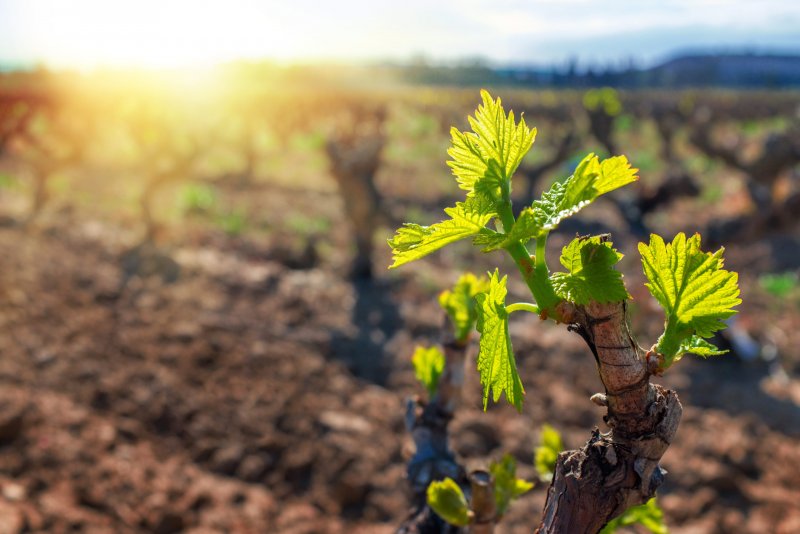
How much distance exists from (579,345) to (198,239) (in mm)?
5311

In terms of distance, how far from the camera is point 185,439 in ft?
15.1

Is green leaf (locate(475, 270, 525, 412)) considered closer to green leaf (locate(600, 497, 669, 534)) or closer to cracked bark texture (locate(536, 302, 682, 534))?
cracked bark texture (locate(536, 302, 682, 534))

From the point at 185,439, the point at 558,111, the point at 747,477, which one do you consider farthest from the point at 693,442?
the point at 558,111

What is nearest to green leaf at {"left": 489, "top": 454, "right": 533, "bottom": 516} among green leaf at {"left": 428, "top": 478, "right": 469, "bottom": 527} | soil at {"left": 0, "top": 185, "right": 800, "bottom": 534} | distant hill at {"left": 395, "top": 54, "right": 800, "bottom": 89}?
green leaf at {"left": 428, "top": 478, "right": 469, "bottom": 527}

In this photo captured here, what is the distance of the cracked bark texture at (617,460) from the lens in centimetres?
122

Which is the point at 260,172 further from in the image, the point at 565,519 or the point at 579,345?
the point at 565,519

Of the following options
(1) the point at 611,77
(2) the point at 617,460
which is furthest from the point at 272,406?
(1) the point at 611,77

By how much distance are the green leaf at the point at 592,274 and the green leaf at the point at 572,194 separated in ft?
0.21

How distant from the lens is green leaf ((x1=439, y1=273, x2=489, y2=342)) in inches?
69.2

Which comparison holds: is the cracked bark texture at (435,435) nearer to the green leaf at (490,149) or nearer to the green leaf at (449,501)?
the green leaf at (449,501)

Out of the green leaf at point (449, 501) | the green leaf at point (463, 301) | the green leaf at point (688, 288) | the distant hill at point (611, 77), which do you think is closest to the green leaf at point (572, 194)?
the green leaf at point (688, 288)

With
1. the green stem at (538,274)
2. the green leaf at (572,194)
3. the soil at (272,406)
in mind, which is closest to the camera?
the green leaf at (572,194)

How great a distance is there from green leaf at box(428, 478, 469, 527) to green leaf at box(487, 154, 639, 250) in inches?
34.5

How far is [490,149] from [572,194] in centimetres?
14
